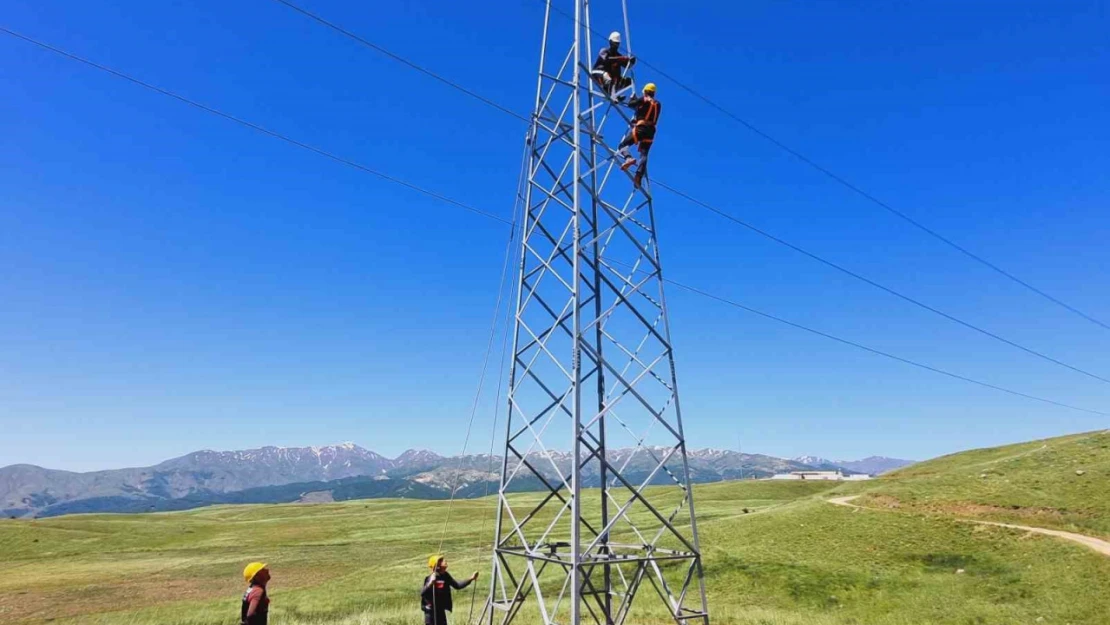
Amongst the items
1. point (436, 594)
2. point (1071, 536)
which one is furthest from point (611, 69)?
point (1071, 536)

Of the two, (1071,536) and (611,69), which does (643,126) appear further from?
(1071,536)

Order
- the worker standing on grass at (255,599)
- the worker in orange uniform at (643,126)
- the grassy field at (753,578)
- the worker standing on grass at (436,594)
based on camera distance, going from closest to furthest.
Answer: the worker standing on grass at (255,599) < the worker standing on grass at (436,594) < the worker in orange uniform at (643,126) < the grassy field at (753,578)

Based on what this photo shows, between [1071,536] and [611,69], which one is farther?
[1071,536]

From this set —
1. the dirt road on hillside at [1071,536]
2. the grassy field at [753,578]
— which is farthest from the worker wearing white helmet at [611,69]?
the dirt road on hillside at [1071,536]

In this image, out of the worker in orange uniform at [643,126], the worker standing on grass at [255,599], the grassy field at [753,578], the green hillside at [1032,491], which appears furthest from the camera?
the green hillside at [1032,491]

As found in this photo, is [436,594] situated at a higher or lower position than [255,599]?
lower

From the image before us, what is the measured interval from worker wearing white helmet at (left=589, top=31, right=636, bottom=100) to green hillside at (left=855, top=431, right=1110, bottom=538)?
120 ft

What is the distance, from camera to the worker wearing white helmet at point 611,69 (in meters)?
16.8

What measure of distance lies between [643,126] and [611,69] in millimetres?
2004

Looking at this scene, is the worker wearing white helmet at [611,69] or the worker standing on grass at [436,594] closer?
the worker standing on grass at [436,594]

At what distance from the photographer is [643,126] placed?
16250mm

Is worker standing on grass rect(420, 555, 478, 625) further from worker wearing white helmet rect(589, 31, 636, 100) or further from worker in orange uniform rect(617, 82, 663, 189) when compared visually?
worker wearing white helmet rect(589, 31, 636, 100)

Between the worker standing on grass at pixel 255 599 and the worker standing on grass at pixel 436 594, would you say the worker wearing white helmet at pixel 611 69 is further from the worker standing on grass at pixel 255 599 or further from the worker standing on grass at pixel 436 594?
the worker standing on grass at pixel 255 599

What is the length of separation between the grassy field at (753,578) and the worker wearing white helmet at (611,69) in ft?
65.0
